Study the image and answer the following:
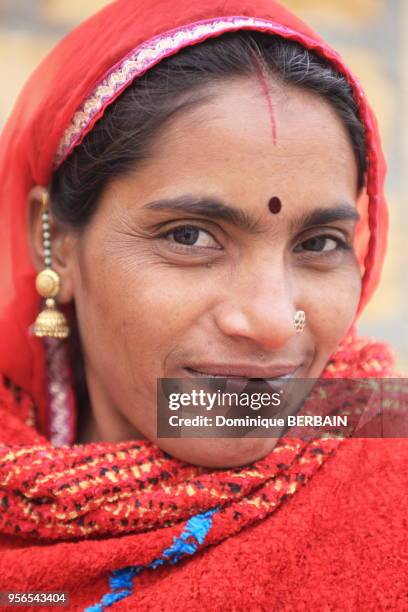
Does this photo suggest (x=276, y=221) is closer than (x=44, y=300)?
Yes

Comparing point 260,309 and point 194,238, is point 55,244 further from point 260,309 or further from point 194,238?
point 260,309

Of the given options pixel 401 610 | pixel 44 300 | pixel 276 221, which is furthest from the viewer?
pixel 44 300

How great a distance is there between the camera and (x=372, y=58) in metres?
3.55

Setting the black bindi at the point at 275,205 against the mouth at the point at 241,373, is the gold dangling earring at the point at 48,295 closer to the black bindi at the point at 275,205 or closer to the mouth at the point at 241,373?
the mouth at the point at 241,373

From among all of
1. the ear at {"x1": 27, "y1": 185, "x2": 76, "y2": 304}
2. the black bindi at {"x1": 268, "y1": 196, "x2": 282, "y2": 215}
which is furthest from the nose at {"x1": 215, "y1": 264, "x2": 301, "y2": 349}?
the ear at {"x1": 27, "y1": 185, "x2": 76, "y2": 304}

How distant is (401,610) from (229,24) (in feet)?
4.02

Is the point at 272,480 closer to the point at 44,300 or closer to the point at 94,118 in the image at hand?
the point at 44,300

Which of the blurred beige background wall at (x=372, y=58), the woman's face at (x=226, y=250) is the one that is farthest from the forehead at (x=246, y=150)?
the blurred beige background wall at (x=372, y=58)

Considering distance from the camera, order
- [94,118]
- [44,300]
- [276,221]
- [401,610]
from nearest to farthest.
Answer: [401,610] < [276,221] < [94,118] < [44,300]

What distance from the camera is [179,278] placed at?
1.46 meters

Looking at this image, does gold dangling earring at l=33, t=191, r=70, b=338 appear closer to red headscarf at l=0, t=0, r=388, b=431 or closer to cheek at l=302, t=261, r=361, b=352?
red headscarf at l=0, t=0, r=388, b=431

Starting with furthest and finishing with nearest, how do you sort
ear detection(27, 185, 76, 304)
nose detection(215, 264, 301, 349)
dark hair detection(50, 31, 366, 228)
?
1. ear detection(27, 185, 76, 304)
2. dark hair detection(50, 31, 366, 228)
3. nose detection(215, 264, 301, 349)

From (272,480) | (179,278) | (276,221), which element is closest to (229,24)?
(276,221)

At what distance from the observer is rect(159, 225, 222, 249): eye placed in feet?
4.86
